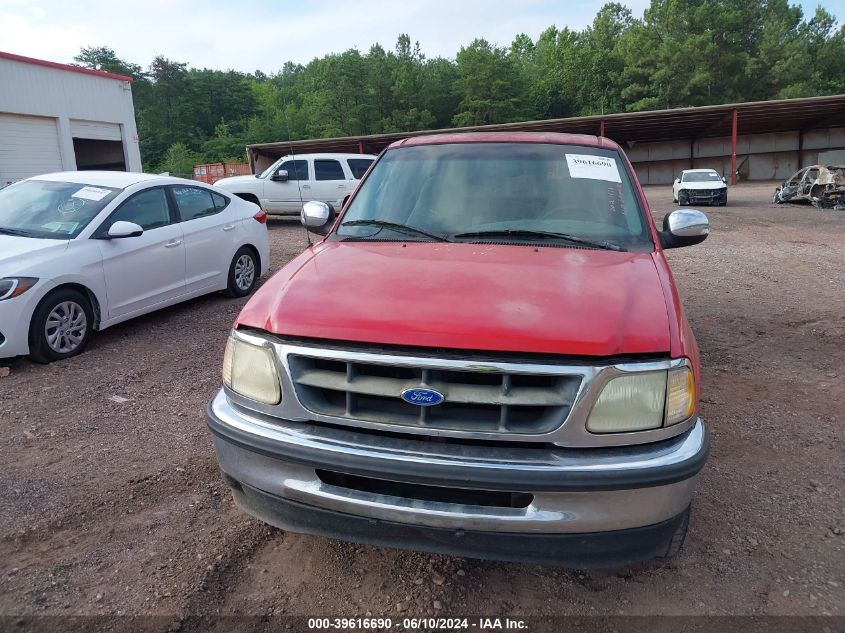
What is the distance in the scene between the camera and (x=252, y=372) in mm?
2414

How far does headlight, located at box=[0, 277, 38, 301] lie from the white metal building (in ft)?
50.8

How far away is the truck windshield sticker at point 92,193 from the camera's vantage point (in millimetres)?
6172

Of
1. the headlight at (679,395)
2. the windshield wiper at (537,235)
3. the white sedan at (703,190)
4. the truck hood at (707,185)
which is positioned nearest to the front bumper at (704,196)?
the white sedan at (703,190)

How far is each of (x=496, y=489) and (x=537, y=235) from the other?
4.89 ft

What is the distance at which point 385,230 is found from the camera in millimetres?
3307

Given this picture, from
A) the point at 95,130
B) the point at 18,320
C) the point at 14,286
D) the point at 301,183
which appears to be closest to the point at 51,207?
the point at 14,286

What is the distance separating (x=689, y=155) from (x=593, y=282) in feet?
146

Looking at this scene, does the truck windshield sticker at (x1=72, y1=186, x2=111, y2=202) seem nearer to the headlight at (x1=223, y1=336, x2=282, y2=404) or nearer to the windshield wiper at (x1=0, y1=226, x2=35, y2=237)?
the windshield wiper at (x1=0, y1=226, x2=35, y2=237)

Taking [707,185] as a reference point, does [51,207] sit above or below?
above

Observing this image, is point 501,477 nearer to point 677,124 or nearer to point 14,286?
point 14,286

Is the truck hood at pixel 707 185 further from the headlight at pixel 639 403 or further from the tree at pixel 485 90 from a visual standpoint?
the tree at pixel 485 90

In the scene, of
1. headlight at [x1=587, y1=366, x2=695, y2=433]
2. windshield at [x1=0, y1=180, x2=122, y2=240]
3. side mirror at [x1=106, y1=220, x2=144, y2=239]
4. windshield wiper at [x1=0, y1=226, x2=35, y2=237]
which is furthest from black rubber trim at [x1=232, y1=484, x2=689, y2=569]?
windshield wiper at [x1=0, y1=226, x2=35, y2=237]

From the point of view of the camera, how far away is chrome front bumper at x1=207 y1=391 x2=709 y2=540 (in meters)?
2.03

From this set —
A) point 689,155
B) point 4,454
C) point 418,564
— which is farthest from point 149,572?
point 689,155
